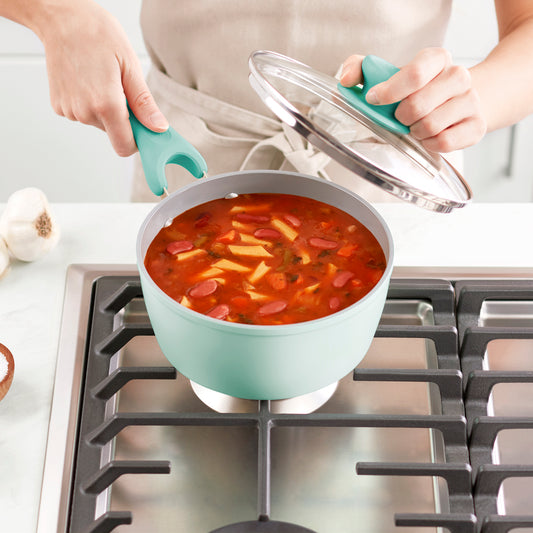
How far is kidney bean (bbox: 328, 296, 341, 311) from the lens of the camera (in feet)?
2.86

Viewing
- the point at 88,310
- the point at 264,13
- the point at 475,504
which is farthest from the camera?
the point at 264,13

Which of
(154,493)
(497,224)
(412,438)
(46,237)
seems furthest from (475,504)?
(46,237)

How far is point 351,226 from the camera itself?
97 centimetres

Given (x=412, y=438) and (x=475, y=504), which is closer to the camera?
(x=475, y=504)

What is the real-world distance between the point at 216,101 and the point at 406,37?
41 cm

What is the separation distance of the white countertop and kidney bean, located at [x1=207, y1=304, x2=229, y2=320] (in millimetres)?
252

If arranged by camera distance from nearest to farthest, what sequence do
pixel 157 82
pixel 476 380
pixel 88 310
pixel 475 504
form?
pixel 475 504 → pixel 476 380 → pixel 88 310 → pixel 157 82

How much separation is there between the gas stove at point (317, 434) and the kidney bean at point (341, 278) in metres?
0.12

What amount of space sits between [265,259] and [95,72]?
38 centimetres

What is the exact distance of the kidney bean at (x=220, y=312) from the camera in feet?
2.79

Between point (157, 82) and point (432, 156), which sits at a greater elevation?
point (157, 82)

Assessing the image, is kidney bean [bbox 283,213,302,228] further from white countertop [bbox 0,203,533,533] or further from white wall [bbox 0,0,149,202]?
white wall [bbox 0,0,149,202]

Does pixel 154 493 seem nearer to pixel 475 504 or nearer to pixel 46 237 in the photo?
pixel 475 504

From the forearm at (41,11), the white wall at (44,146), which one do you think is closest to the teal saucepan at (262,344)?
the forearm at (41,11)
